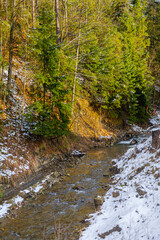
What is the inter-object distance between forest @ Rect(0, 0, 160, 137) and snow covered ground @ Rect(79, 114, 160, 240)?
21.2 ft

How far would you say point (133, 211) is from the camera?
505cm

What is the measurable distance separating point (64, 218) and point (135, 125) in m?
21.3

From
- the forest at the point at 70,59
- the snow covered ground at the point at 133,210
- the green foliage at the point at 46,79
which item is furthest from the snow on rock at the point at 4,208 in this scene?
the forest at the point at 70,59

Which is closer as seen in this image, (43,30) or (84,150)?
(43,30)

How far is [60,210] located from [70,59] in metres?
10.5

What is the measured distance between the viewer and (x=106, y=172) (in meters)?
10.9

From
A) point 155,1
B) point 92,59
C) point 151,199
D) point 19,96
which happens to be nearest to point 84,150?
point 19,96

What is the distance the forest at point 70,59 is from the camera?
39.2 feet

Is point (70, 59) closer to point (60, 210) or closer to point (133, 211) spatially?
point (60, 210)

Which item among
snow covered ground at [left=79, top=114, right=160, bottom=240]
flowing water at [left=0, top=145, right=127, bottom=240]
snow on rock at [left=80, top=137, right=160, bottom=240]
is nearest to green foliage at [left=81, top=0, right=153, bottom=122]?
flowing water at [left=0, top=145, right=127, bottom=240]

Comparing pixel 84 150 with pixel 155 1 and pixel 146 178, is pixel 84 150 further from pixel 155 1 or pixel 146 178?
pixel 155 1

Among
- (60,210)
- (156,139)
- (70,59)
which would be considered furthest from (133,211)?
(70,59)

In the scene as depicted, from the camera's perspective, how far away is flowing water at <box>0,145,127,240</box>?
18.7 ft

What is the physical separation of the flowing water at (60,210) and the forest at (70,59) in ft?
12.1
